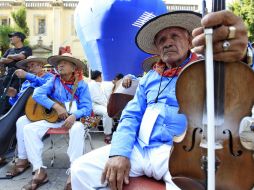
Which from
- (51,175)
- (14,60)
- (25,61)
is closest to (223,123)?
(51,175)

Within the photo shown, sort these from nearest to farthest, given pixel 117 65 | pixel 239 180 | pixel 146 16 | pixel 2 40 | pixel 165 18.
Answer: pixel 239 180 → pixel 165 18 → pixel 146 16 → pixel 117 65 → pixel 2 40

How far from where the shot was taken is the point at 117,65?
29.0 ft

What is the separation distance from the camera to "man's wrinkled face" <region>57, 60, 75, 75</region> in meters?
4.45

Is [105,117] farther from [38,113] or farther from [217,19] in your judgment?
[217,19]

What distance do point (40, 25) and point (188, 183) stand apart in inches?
1557

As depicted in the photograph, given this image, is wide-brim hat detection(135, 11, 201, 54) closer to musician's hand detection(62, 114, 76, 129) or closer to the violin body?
the violin body

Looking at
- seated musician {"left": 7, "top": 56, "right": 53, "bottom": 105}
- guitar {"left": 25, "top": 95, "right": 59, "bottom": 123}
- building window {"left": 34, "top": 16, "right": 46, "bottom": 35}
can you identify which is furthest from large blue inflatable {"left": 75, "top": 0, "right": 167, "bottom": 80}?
building window {"left": 34, "top": 16, "right": 46, "bottom": 35}

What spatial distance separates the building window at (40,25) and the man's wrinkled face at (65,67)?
35.8m

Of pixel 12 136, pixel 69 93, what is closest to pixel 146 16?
pixel 69 93

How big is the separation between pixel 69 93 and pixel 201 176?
10.4ft

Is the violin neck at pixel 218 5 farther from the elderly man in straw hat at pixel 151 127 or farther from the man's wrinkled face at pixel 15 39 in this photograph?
the man's wrinkled face at pixel 15 39

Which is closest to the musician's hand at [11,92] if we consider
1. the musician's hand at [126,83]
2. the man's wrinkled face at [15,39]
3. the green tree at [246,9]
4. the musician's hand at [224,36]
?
the man's wrinkled face at [15,39]

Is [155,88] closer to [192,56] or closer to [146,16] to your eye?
[192,56]

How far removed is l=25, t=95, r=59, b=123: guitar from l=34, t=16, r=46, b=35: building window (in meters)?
35.8
